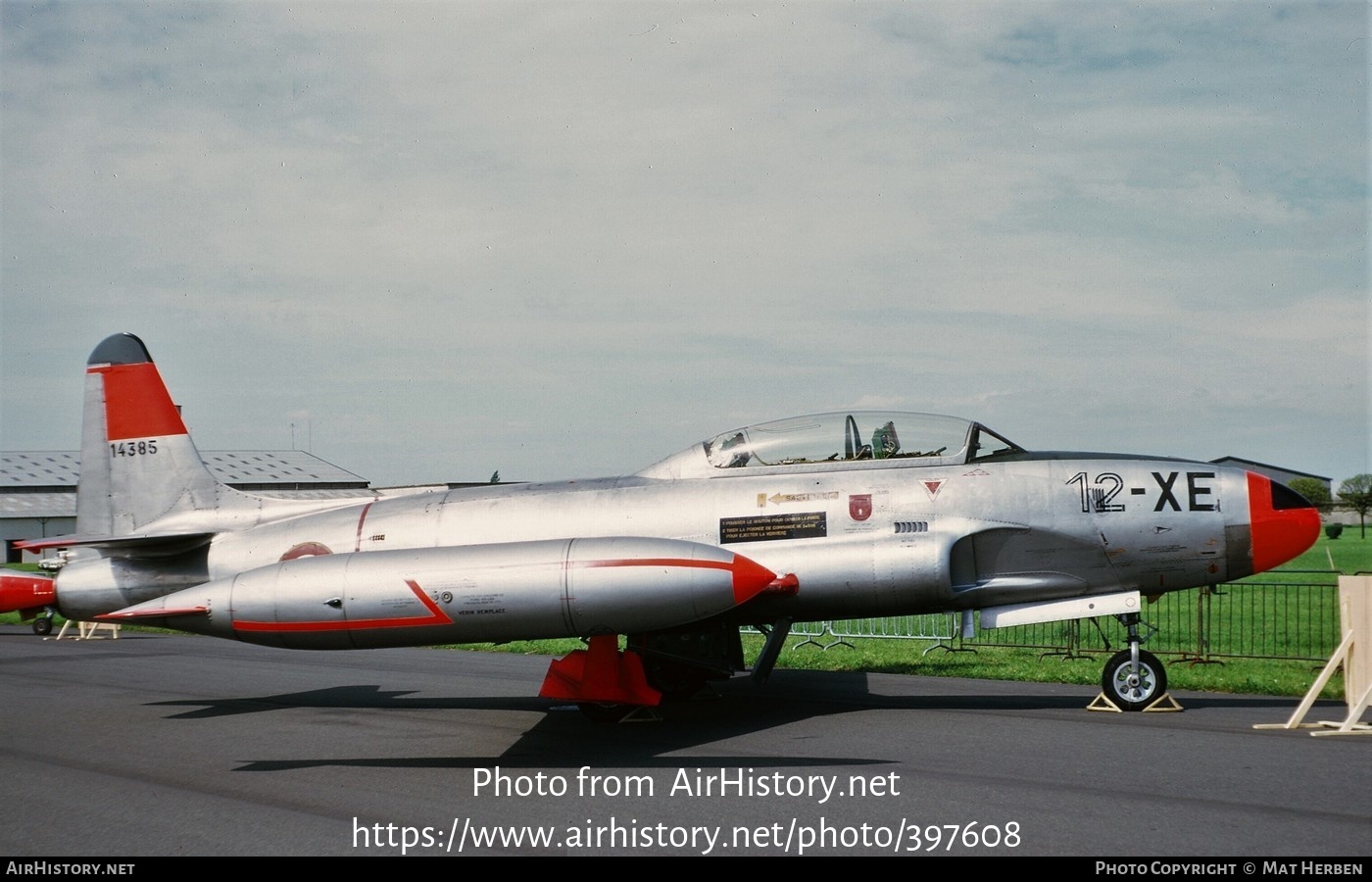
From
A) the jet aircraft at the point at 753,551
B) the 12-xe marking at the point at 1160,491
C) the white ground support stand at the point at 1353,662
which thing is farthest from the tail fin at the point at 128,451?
the white ground support stand at the point at 1353,662

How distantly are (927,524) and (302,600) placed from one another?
597 centimetres

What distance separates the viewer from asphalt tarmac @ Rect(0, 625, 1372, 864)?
698 centimetres

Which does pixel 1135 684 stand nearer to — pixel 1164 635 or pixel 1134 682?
pixel 1134 682

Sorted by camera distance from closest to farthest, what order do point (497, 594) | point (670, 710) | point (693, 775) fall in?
1. point (693, 775)
2. point (497, 594)
3. point (670, 710)

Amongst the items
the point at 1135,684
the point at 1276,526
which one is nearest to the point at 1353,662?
the point at 1276,526

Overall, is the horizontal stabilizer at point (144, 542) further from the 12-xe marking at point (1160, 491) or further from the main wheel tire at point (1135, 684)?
the main wheel tire at point (1135, 684)

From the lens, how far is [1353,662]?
10211mm

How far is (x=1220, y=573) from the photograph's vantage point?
1140 centimetres

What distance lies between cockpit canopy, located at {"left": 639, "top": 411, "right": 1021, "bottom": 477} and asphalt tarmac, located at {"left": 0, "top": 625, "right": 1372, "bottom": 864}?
266cm

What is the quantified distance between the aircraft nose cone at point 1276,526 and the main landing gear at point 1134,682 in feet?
4.43

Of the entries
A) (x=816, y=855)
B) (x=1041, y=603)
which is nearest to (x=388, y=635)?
(x=816, y=855)

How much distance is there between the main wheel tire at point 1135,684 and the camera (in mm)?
11500

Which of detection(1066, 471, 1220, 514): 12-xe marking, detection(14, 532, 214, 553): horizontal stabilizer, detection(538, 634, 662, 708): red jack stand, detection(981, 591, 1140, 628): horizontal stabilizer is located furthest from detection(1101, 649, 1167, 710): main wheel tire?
detection(14, 532, 214, 553): horizontal stabilizer

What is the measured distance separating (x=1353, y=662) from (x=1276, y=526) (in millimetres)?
1544
